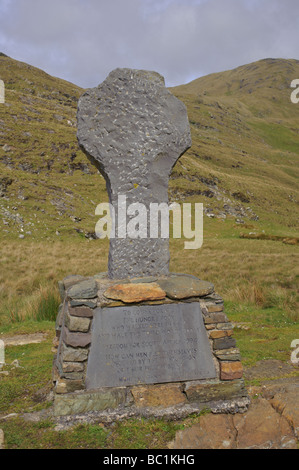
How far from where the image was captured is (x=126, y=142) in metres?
5.38

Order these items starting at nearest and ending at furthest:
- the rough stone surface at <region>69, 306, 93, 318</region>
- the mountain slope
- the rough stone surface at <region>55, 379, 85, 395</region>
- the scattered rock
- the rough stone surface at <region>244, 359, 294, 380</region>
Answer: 1. the rough stone surface at <region>55, 379, 85, 395</region>
2. the rough stone surface at <region>69, 306, 93, 318</region>
3. the rough stone surface at <region>244, 359, 294, 380</region>
4. the scattered rock
5. the mountain slope

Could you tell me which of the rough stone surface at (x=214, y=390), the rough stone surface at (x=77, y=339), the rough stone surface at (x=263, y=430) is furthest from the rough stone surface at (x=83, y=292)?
the rough stone surface at (x=263, y=430)

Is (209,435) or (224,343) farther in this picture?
(224,343)

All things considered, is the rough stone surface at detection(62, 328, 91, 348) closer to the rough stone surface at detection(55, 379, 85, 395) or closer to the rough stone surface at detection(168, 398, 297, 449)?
the rough stone surface at detection(55, 379, 85, 395)

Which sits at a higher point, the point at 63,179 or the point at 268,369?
the point at 63,179

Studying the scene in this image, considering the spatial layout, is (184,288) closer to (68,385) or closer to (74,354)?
(74,354)

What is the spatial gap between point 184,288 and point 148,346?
2.97ft

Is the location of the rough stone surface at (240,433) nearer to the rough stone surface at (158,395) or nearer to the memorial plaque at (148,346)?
the rough stone surface at (158,395)

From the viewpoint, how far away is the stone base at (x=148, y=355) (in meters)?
4.27

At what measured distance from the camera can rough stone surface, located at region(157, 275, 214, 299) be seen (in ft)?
15.6

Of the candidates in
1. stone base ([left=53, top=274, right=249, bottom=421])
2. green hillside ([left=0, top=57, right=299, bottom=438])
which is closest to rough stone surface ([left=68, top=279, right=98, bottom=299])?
stone base ([left=53, top=274, right=249, bottom=421])

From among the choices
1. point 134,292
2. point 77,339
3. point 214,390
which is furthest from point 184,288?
point 77,339

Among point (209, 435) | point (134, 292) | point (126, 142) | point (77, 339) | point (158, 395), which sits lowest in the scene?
point (209, 435)

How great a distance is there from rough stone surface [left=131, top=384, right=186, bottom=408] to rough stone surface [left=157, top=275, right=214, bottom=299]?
1146 millimetres
